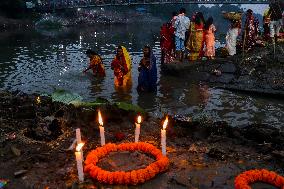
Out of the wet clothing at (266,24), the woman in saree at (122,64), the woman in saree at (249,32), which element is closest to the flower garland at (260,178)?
the woman in saree at (122,64)

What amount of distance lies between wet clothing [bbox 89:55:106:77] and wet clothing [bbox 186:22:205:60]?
13.1 feet

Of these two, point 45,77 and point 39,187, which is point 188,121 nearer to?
point 39,187

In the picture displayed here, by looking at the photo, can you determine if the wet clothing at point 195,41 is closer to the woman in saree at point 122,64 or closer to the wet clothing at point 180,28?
the wet clothing at point 180,28

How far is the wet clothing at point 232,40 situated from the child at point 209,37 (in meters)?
0.96

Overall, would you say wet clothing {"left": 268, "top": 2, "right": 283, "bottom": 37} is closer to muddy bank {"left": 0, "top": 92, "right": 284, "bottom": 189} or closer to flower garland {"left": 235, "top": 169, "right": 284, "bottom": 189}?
muddy bank {"left": 0, "top": 92, "right": 284, "bottom": 189}

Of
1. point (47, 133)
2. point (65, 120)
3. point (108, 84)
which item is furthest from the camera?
point (108, 84)

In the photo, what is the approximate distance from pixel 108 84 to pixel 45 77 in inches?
140

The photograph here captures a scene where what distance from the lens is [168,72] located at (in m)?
15.8

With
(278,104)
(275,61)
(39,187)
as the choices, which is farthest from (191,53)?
(39,187)

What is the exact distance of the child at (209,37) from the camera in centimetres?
1497

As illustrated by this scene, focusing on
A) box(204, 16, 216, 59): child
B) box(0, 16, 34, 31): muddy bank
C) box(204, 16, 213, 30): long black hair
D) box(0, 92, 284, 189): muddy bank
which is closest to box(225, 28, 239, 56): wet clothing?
box(204, 16, 216, 59): child

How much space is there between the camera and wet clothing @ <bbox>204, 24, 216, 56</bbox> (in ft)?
49.5

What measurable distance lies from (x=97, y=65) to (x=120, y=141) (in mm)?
7957

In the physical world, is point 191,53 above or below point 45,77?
above
